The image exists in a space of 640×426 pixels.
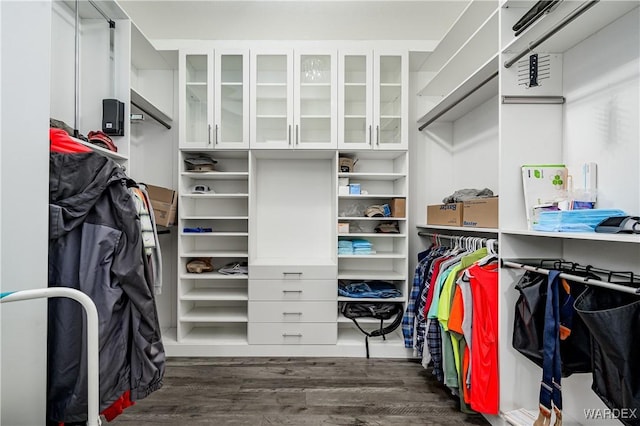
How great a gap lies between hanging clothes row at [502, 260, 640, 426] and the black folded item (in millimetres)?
1203

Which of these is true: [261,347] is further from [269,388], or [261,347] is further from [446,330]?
[446,330]

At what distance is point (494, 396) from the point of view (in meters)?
1.75

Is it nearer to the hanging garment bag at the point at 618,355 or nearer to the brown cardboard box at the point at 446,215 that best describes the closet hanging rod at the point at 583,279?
the hanging garment bag at the point at 618,355

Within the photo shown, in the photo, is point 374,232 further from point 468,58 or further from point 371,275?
point 468,58

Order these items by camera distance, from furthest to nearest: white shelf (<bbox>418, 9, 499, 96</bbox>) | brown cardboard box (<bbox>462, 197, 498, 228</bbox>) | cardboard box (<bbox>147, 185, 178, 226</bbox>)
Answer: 1. cardboard box (<bbox>147, 185, 178, 226</bbox>)
2. white shelf (<bbox>418, 9, 499, 96</bbox>)
3. brown cardboard box (<bbox>462, 197, 498, 228</bbox>)

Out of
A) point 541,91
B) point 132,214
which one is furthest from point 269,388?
point 541,91

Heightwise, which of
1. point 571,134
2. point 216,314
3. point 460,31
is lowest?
point 216,314

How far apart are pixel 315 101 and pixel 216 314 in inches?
85.0

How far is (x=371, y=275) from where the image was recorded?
9.39ft

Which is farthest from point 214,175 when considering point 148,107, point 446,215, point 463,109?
point 463,109

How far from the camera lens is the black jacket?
1196 millimetres

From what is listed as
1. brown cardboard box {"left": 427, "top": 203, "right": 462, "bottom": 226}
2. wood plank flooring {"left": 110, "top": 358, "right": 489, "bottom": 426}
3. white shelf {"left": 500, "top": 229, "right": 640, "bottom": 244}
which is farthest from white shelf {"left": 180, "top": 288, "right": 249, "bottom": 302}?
white shelf {"left": 500, "top": 229, "right": 640, "bottom": 244}

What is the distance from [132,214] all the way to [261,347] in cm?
185

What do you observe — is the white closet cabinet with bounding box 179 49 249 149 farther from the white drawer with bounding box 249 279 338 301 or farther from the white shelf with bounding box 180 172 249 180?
the white drawer with bounding box 249 279 338 301
